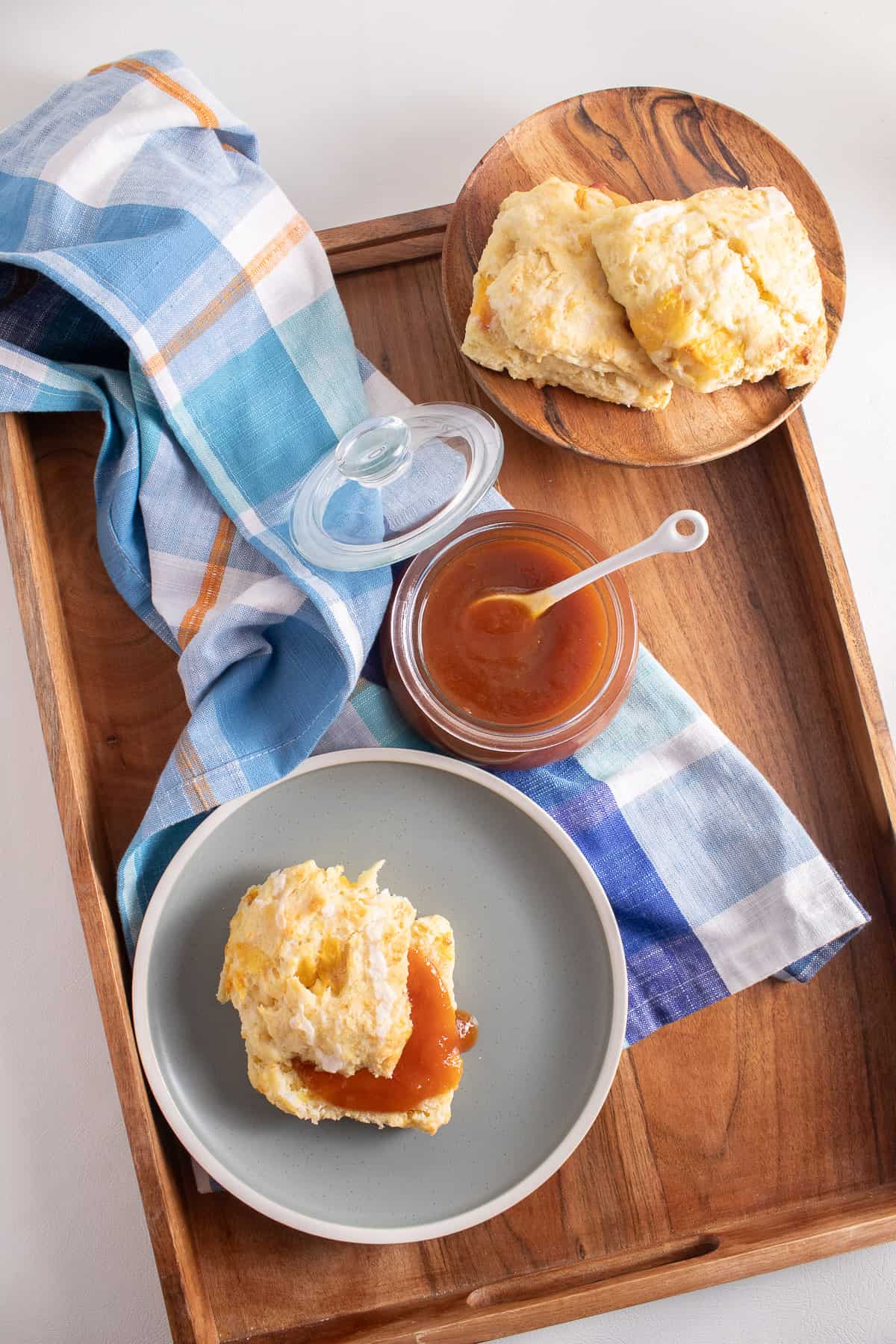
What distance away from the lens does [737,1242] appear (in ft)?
4.58

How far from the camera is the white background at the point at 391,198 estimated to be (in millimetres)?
1542

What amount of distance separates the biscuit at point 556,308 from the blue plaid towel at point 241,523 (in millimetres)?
230

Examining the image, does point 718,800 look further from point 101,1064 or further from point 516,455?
point 101,1064

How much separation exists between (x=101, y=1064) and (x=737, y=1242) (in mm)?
948

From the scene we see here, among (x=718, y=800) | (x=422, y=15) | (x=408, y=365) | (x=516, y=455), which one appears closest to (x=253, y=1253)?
(x=718, y=800)

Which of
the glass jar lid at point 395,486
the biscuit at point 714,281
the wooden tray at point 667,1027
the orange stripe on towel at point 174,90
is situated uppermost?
the orange stripe on towel at point 174,90

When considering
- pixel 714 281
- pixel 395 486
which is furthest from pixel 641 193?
pixel 395 486

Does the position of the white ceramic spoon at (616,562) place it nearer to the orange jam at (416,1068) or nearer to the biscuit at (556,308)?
the biscuit at (556,308)

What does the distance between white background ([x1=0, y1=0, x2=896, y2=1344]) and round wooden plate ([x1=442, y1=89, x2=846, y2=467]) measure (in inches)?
10.0

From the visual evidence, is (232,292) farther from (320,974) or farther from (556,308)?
(320,974)

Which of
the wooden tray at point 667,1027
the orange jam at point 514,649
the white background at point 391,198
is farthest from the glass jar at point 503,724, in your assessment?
the white background at point 391,198

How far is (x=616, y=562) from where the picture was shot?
1.27 meters

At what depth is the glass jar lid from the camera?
1.34 meters

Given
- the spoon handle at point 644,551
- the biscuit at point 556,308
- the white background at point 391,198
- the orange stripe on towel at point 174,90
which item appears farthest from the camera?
the white background at point 391,198
